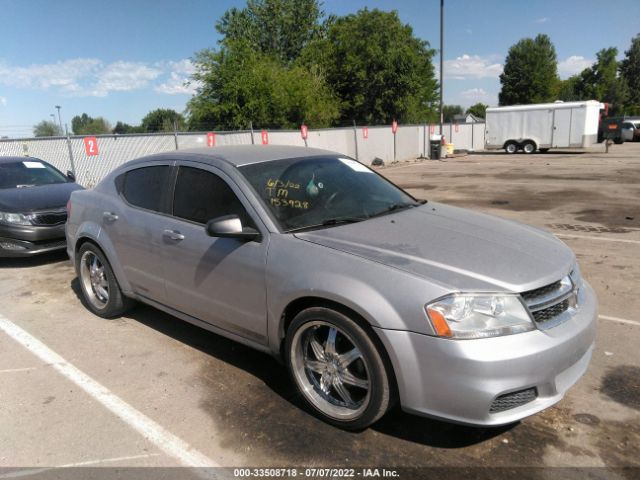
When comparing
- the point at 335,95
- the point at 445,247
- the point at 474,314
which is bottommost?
A: the point at 474,314

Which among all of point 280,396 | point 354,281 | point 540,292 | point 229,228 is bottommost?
point 280,396

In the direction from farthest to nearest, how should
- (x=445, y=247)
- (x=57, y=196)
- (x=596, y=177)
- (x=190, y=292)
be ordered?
(x=596, y=177) < (x=57, y=196) < (x=190, y=292) < (x=445, y=247)

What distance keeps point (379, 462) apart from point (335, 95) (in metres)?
37.8

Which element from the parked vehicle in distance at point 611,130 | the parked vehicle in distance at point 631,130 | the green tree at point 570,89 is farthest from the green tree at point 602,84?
the parked vehicle in distance at point 611,130

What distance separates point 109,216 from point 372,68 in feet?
119

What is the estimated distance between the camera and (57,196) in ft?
23.8

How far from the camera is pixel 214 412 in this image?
316 cm

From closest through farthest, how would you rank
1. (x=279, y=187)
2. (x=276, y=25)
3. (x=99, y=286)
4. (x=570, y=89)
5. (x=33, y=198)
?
(x=279, y=187) < (x=99, y=286) < (x=33, y=198) < (x=276, y=25) < (x=570, y=89)

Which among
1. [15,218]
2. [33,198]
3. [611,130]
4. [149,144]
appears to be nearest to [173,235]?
[15,218]

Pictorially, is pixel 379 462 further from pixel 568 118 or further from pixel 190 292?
pixel 568 118

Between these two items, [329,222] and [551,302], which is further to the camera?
[329,222]

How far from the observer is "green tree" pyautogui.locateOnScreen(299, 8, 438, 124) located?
3694 centimetres

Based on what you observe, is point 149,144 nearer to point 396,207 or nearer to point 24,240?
point 24,240

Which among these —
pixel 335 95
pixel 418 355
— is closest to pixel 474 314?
pixel 418 355
